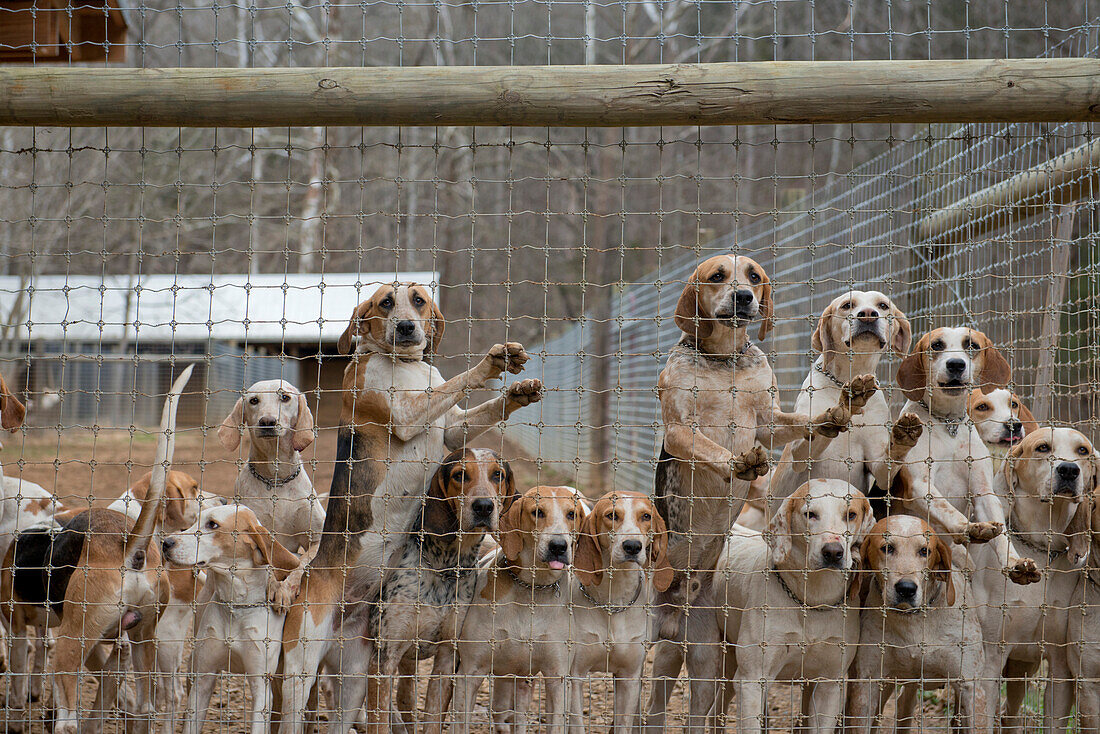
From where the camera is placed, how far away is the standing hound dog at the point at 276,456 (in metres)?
5.20

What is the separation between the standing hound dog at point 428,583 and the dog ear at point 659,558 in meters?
0.71

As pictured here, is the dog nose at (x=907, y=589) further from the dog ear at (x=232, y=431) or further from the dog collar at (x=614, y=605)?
the dog ear at (x=232, y=431)

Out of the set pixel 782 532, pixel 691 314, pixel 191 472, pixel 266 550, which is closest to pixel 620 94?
pixel 691 314

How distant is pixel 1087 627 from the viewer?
4.47 metres

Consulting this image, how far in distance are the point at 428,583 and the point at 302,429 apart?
1166 mm

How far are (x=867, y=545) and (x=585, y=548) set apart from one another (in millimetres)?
1256

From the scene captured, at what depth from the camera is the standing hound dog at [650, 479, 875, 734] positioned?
4.30 m

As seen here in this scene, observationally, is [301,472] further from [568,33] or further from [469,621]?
[568,33]

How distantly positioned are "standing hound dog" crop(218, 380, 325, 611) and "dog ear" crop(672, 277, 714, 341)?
2034 millimetres

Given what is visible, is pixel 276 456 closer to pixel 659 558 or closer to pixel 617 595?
pixel 617 595

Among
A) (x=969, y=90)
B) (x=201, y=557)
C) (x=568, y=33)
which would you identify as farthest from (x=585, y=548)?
(x=568, y=33)

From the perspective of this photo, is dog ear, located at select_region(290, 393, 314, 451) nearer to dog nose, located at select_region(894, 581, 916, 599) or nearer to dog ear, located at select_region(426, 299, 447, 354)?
dog ear, located at select_region(426, 299, 447, 354)

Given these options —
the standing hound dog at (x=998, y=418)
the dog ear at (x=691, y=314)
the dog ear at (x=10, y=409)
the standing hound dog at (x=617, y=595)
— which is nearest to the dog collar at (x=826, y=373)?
the dog ear at (x=691, y=314)

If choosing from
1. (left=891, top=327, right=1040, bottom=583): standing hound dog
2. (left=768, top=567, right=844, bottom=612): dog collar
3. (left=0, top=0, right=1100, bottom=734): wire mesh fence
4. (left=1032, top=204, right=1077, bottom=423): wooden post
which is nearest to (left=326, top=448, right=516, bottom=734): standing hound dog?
(left=0, top=0, right=1100, bottom=734): wire mesh fence
